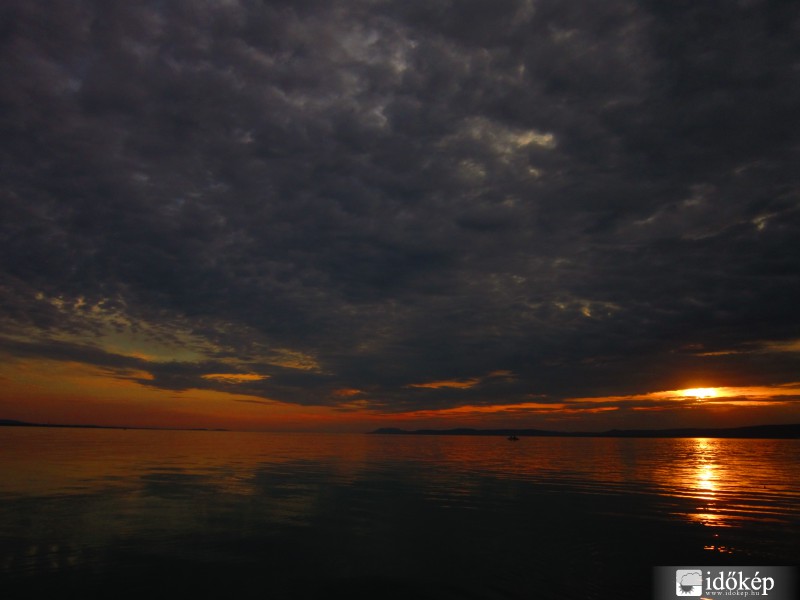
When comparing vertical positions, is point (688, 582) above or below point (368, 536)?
above

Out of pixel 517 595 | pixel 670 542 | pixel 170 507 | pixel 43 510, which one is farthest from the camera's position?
pixel 170 507

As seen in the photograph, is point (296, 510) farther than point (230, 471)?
No

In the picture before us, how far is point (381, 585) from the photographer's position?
50.0 ft

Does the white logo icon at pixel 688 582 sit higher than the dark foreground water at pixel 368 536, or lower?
higher

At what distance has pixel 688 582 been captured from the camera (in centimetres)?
1584

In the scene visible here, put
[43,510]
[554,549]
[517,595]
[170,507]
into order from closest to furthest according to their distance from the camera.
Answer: [517,595]
[554,549]
[43,510]
[170,507]

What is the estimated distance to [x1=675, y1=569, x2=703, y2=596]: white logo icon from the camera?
50.1ft

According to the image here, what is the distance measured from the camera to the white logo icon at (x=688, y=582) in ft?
50.1

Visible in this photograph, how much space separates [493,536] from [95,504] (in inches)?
882

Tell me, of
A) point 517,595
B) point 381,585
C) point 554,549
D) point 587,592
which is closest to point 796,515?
point 554,549

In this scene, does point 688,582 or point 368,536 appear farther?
point 368,536

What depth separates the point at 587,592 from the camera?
14.9 m

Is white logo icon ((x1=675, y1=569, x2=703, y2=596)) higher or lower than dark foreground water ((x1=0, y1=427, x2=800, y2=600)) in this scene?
higher

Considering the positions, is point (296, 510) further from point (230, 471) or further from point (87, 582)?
point (230, 471)
